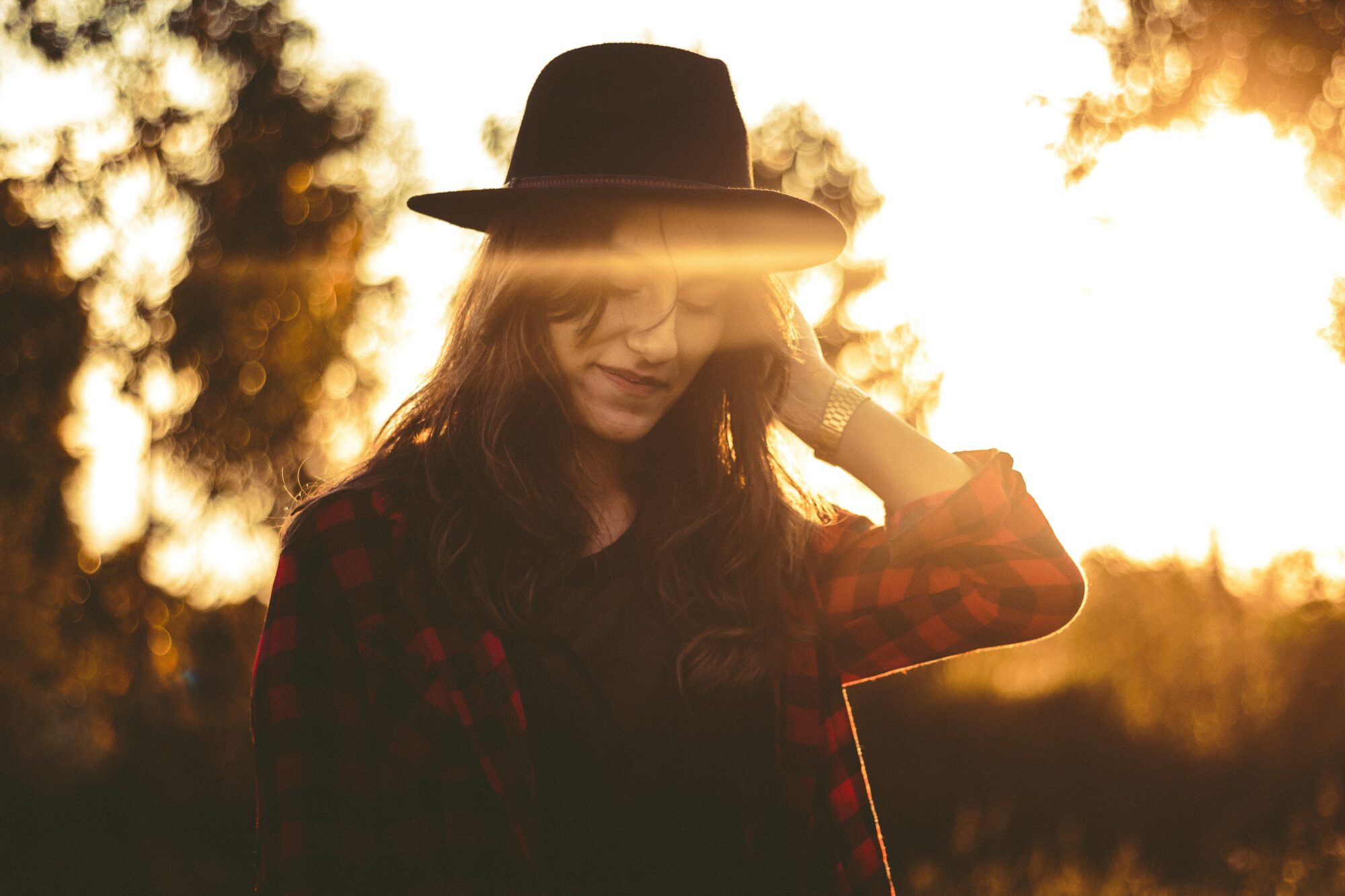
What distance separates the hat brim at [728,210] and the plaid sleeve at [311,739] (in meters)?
0.75

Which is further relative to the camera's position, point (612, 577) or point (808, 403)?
point (808, 403)

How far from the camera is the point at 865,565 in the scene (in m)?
2.25

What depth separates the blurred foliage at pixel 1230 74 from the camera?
6676mm

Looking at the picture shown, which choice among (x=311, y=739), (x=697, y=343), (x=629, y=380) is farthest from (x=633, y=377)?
(x=311, y=739)

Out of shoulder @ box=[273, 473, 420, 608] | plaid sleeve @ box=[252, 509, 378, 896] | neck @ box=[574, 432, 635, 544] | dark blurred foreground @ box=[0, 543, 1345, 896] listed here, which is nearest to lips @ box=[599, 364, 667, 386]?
neck @ box=[574, 432, 635, 544]

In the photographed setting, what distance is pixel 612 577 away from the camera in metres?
2.25

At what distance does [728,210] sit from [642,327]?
13.1 inches

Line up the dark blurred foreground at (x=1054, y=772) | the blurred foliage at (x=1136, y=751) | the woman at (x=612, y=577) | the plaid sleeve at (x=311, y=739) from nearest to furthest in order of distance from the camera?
the plaid sleeve at (x=311, y=739), the woman at (x=612, y=577), the blurred foliage at (x=1136, y=751), the dark blurred foreground at (x=1054, y=772)

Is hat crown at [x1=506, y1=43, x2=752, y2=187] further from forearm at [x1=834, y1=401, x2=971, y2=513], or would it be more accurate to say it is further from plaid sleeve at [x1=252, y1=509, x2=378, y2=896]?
plaid sleeve at [x1=252, y1=509, x2=378, y2=896]

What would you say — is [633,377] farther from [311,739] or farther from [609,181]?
[311,739]

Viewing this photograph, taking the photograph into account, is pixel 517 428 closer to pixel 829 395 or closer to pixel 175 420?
pixel 829 395

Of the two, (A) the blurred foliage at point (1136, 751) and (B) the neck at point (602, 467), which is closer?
(B) the neck at point (602, 467)

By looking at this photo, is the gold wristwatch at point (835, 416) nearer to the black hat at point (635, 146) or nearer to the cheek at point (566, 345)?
the black hat at point (635, 146)

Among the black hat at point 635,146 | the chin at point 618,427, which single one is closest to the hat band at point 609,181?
the black hat at point 635,146
